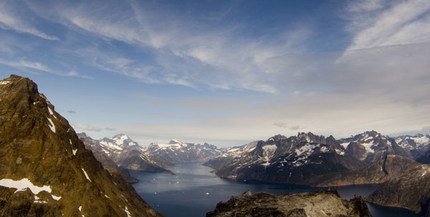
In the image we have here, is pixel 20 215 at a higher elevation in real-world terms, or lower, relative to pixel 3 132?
lower

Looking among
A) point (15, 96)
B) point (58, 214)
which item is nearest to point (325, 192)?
point (58, 214)

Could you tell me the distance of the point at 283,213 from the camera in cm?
2617

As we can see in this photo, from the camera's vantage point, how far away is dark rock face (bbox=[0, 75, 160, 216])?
12138 centimetres

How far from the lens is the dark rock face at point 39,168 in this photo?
398ft

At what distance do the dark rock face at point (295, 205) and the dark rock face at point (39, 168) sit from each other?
4402 inches

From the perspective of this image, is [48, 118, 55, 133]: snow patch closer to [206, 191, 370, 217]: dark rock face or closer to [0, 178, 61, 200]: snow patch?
[0, 178, 61, 200]: snow patch

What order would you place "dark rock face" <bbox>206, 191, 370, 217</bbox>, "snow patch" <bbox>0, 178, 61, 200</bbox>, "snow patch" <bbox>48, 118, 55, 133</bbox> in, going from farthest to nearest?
"snow patch" <bbox>48, 118, 55, 133</bbox> → "snow patch" <bbox>0, 178, 61, 200</bbox> → "dark rock face" <bbox>206, 191, 370, 217</bbox>

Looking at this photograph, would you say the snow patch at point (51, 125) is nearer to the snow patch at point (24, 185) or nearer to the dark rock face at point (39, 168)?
the dark rock face at point (39, 168)

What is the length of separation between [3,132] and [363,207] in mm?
145356

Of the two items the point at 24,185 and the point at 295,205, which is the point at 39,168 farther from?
the point at 295,205

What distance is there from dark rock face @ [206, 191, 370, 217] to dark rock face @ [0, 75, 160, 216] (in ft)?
367

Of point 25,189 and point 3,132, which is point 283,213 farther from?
point 3,132

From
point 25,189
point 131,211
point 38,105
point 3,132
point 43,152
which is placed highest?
point 38,105

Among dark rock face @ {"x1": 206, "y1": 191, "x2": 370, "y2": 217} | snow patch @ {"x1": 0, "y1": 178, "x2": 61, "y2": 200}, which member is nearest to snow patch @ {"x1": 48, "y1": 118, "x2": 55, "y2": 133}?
snow patch @ {"x1": 0, "y1": 178, "x2": 61, "y2": 200}
